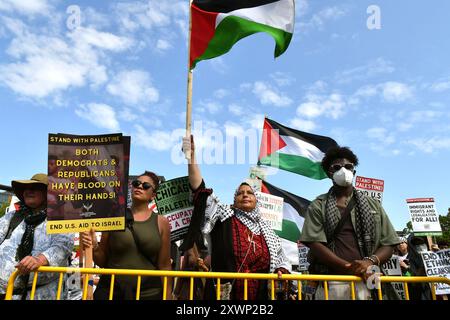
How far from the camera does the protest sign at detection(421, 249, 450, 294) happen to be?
5594 mm

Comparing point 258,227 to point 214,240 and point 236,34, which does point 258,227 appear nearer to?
point 214,240

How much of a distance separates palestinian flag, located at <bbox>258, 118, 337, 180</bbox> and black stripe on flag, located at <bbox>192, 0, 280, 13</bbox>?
372 cm

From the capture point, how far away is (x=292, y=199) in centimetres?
943

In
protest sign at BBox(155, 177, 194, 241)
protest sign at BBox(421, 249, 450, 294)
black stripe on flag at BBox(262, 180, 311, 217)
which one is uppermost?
black stripe on flag at BBox(262, 180, 311, 217)

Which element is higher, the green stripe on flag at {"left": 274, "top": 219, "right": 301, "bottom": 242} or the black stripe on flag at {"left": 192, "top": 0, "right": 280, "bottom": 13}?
the black stripe on flag at {"left": 192, "top": 0, "right": 280, "bottom": 13}

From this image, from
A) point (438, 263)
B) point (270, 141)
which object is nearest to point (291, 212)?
point (270, 141)

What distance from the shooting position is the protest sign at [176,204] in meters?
4.20

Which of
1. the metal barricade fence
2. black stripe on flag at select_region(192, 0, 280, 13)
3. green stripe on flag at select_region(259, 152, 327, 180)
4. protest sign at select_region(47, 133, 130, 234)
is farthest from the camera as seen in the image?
green stripe on flag at select_region(259, 152, 327, 180)

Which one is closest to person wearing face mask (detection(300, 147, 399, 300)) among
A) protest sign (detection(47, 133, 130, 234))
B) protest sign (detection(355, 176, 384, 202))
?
protest sign (detection(47, 133, 130, 234))

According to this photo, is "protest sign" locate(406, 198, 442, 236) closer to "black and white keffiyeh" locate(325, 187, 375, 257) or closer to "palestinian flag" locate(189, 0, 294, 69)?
"palestinian flag" locate(189, 0, 294, 69)

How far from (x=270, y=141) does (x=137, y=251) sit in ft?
20.4

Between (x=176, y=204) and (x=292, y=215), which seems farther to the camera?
(x=292, y=215)

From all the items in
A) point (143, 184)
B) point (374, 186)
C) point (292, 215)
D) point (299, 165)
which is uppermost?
point (299, 165)

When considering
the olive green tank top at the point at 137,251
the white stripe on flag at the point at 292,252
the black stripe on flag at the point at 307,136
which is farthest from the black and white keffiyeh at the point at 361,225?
the black stripe on flag at the point at 307,136
